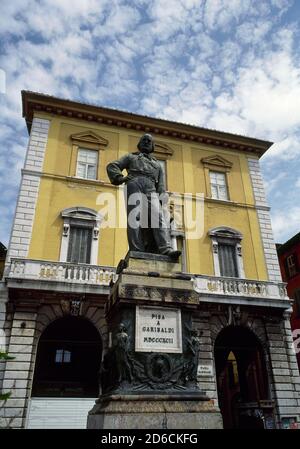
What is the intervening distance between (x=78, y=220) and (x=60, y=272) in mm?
2660

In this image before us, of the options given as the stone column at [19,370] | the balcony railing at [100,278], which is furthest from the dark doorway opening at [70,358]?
the balcony railing at [100,278]

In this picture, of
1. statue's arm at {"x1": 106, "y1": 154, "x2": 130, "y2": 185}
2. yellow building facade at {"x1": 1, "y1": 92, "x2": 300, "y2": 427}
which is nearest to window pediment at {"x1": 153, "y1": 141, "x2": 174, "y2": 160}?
yellow building facade at {"x1": 1, "y1": 92, "x2": 300, "y2": 427}

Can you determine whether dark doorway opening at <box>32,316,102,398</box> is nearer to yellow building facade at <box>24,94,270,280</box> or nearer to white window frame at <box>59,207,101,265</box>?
white window frame at <box>59,207,101,265</box>

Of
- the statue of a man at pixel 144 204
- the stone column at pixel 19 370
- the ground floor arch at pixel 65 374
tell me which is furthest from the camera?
the ground floor arch at pixel 65 374

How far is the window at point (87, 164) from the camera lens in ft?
53.1

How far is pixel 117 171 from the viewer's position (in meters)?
6.16

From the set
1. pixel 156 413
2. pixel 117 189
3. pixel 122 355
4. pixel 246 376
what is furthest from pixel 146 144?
pixel 246 376

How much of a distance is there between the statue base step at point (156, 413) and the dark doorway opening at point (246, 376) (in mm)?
10589

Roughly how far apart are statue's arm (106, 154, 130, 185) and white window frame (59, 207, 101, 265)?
833 centimetres

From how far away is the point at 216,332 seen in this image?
13.8 meters

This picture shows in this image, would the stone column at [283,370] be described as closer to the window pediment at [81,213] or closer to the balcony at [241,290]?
the balcony at [241,290]

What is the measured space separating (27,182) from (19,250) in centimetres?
311
